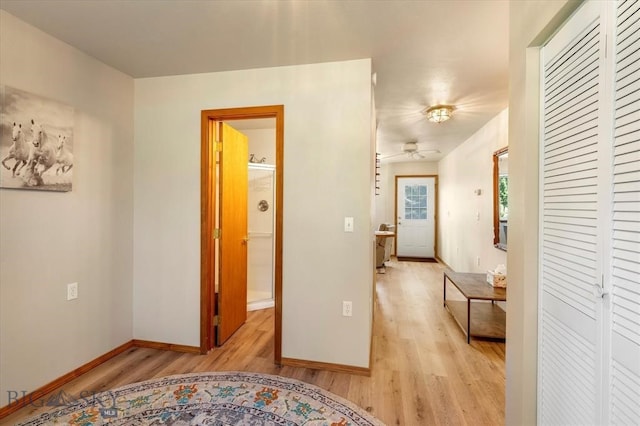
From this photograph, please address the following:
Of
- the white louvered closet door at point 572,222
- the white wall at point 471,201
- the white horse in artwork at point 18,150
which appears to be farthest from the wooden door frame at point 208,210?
the white wall at point 471,201

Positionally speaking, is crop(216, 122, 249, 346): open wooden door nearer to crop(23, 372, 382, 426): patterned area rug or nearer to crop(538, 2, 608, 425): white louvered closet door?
crop(23, 372, 382, 426): patterned area rug

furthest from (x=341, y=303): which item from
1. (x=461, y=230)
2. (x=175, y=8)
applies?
(x=461, y=230)

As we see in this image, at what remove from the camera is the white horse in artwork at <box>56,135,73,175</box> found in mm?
2070

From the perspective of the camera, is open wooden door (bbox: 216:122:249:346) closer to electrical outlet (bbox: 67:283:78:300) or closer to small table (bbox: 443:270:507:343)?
electrical outlet (bbox: 67:283:78:300)

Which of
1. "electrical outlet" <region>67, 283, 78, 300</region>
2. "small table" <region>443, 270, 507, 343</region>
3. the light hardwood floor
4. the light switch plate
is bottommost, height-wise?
the light hardwood floor

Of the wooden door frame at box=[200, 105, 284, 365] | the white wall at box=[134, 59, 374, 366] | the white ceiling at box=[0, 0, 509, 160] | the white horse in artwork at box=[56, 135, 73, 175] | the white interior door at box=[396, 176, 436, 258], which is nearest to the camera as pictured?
the white ceiling at box=[0, 0, 509, 160]

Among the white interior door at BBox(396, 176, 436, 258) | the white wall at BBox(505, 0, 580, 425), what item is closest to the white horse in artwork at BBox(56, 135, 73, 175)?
the white wall at BBox(505, 0, 580, 425)

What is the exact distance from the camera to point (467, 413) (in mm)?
1844

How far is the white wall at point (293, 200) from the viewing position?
2.32m

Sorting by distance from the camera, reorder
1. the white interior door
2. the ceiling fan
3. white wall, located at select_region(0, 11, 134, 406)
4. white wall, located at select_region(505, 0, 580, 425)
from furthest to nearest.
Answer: the white interior door < the ceiling fan < white wall, located at select_region(0, 11, 134, 406) < white wall, located at select_region(505, 0, 580, 425)

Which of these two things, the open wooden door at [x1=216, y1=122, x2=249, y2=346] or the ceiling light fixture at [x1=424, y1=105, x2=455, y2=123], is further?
the ceiling light fixture at [x1=424, y1=105, x2=455, y2=123]

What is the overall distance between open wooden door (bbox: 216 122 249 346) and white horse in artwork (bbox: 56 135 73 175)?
1.07 metres

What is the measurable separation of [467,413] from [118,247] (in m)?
2.95

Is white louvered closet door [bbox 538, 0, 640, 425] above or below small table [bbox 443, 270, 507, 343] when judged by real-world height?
above
